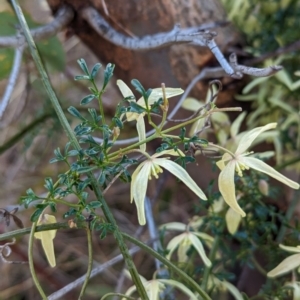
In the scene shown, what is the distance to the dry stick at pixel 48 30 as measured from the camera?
0.58 m

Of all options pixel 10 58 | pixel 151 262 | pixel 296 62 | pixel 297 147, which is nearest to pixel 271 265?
pixel 297 147

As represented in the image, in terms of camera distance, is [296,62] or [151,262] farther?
[151,262]

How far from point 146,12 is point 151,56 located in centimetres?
6

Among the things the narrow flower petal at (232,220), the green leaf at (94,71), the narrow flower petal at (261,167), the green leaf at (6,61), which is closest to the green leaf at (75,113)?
the green leaf at (94,71)

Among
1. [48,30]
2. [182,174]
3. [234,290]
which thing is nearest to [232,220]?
[234,290]

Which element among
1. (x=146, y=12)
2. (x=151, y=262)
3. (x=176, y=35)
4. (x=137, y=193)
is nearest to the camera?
(x=137, y=193)

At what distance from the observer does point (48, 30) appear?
629 millimetres

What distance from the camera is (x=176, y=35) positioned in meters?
0.52

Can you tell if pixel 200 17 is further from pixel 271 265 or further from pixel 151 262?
pixel 151 262

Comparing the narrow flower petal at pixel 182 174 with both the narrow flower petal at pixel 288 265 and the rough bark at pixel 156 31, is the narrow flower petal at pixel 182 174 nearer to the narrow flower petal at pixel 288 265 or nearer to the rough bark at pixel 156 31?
the narrow flower petal at pixel 288 265

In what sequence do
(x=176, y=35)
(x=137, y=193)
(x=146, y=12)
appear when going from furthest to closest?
Result: (x=146, y=12) → (x=176, y=35) → (x=137, y=193)

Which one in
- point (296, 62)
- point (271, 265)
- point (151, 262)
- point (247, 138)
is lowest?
point (151, 262)

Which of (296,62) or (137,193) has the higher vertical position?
(137,193)

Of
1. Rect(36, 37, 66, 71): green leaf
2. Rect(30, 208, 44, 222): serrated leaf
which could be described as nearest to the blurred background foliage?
Rect(36, 37, 66, 71): green leaf
